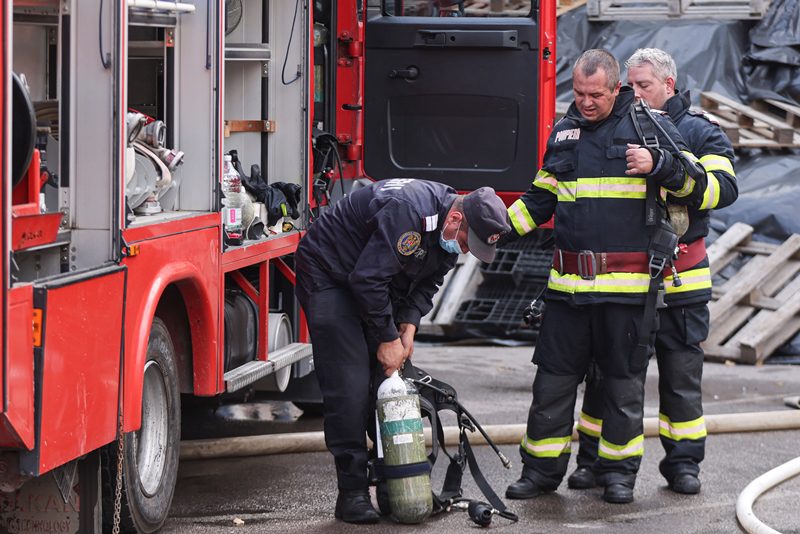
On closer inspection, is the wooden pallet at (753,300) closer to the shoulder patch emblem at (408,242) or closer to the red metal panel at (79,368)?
the shoulder patch emblem at (408,242)

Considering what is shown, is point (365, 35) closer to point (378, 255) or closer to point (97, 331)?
point (378, 255)

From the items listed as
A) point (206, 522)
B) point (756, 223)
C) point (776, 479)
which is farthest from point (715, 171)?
point (756, 223)

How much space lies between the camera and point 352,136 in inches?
269

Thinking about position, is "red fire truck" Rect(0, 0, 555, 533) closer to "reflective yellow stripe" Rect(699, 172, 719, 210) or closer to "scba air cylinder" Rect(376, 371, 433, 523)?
"scba air cylinder" Rect(376, 371, 433, 523)

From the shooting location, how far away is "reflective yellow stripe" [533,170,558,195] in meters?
5.49

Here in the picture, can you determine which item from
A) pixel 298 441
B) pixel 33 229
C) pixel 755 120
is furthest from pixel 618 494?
pixel 755 120

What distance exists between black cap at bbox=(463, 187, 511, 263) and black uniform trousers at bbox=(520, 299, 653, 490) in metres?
0.82

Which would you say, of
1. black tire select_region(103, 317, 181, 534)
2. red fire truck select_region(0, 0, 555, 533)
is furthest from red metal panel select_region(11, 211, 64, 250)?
black tire select_region(103, 317, 181, 534)

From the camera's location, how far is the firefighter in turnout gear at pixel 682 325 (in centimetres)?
559

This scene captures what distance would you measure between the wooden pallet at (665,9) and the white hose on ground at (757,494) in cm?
737

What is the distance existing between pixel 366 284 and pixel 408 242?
8.7 inches

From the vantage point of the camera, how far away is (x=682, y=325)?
561 centimetres

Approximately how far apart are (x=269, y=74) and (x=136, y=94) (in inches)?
33.5

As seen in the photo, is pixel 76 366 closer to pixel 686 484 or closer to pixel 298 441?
Result: pixel 298 441
